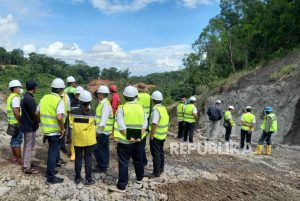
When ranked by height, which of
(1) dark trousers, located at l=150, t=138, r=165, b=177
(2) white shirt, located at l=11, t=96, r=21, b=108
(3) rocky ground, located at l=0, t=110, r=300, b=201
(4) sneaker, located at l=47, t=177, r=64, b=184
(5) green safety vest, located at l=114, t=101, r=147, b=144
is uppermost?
(2) white shirt, located at l=11, t=96, r=21, b=108

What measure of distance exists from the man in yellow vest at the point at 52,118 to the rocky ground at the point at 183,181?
1.51 feet

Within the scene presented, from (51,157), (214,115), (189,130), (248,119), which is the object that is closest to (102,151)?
(51,157)

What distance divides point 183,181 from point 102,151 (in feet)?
6.08

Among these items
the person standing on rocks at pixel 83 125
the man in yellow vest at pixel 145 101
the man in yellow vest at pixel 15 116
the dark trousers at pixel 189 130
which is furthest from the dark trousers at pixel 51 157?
the dark trousers at pixel 189 130

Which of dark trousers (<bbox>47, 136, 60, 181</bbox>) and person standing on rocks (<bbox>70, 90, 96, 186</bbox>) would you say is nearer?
person standing on rocks (<bbox>70, 90, 96, 186</bbox>)

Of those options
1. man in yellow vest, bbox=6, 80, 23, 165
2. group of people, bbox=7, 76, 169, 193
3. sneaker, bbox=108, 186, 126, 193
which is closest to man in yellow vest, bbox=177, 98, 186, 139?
group of people, bbox=7, 76, 169, 193

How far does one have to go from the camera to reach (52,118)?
624 cm

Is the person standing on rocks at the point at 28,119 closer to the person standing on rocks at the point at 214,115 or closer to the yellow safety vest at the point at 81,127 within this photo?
the yellow safety vest at the point at 81,127

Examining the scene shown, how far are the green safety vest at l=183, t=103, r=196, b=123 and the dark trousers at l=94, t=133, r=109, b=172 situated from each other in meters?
5.33

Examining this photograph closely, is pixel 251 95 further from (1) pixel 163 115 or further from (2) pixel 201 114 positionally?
(1) pixel 163 115

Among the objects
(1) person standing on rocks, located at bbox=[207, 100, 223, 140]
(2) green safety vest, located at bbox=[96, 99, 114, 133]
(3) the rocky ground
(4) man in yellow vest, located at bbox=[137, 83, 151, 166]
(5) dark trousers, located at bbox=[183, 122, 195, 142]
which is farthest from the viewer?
(1) person standing on rocks, located at bbox=[207, 100, 223, 140]

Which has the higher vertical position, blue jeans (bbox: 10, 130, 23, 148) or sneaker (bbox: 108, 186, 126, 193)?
blue jeans (bbox: 10, 130, 23, 148)

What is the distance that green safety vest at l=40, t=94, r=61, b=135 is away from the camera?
620cm

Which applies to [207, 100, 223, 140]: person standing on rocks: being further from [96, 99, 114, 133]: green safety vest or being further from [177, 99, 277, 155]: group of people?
[96, 99, 114, 133]: green safety vest
